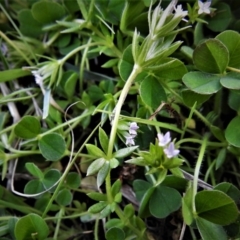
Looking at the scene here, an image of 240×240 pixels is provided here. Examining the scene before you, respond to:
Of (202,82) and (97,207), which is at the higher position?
(202,82)

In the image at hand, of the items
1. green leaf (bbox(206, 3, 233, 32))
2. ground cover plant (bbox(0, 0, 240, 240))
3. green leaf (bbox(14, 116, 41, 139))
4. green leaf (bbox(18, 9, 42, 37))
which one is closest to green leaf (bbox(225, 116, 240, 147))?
ground cover plant (bbox(0, 0, 240, 240))

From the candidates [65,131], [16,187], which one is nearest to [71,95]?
[65,131]

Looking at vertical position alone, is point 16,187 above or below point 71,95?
below

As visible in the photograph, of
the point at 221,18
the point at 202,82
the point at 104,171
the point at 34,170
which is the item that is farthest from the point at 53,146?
the point at 221,18

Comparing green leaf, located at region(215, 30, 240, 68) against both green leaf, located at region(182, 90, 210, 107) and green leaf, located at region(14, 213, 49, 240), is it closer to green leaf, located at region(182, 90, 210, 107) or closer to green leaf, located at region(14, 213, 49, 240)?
green leaf, located at region(182, 90, 210, 107)

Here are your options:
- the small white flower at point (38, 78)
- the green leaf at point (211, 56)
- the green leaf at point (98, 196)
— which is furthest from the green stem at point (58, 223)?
the green leaf at point (211, 56)

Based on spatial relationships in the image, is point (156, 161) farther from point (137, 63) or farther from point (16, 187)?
point (16, 187)

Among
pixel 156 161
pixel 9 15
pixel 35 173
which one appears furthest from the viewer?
pixel 9 15

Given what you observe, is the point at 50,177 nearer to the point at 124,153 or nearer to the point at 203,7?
the point at 124,153
